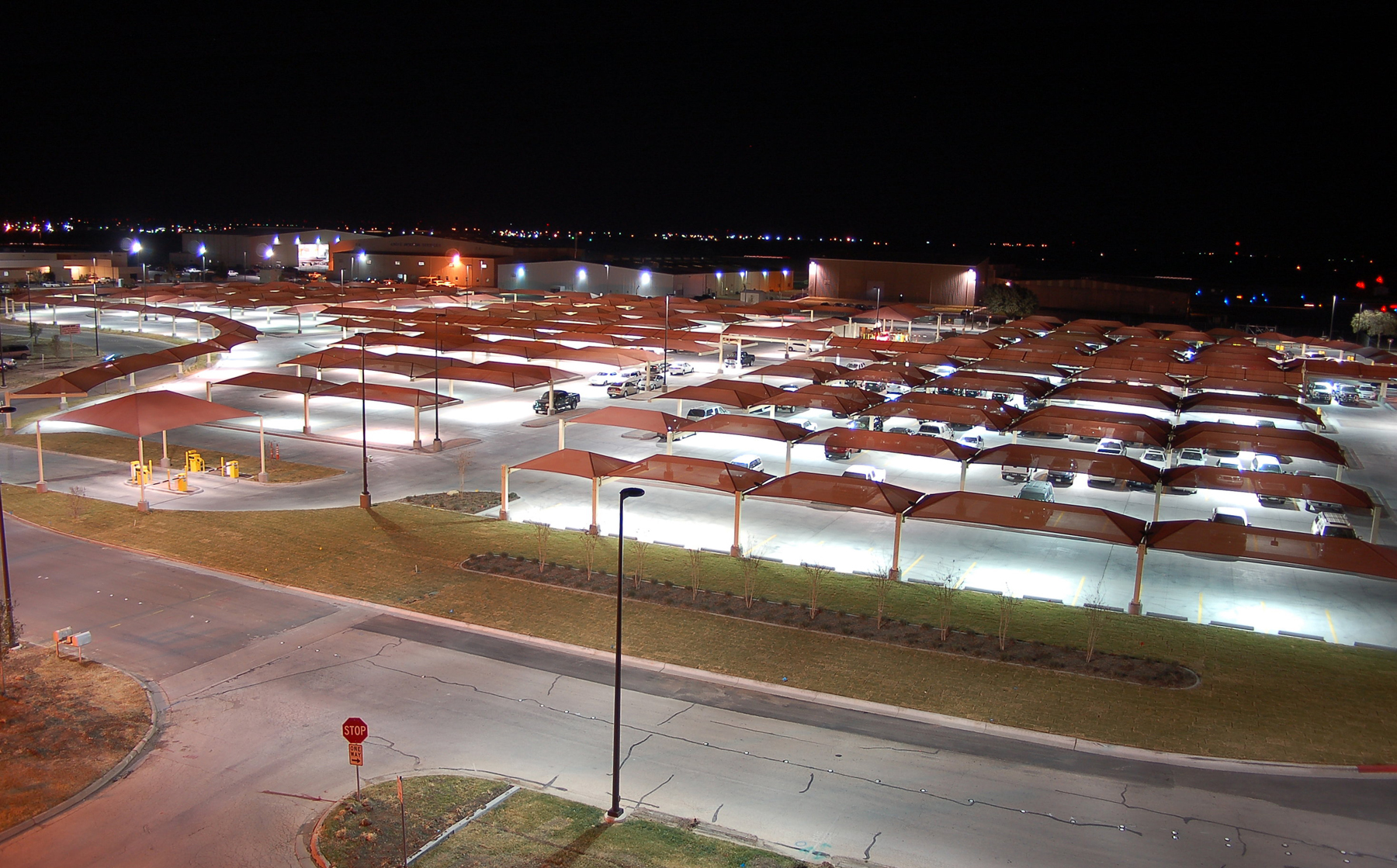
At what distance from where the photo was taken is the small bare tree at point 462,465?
119 ft

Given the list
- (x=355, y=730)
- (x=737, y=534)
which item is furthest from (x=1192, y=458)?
(x=355, y=730)

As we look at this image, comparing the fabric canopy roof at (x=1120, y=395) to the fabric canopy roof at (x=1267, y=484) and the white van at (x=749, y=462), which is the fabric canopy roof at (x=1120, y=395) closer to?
the fabric canopy roof at (x=1267, y=484)

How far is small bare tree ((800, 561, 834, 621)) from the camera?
24.7 m

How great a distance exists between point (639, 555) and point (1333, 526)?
23.5 meters

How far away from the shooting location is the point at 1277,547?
2553cm

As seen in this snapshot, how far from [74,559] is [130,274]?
4605 inches

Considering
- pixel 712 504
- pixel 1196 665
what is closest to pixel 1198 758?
pixel 1196 665

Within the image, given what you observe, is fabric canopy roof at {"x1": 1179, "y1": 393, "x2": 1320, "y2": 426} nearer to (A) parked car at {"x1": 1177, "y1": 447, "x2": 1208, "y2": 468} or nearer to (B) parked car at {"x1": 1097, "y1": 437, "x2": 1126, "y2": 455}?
(A) parked car at {"x1": 1177, "y1": 447, "x2": 1208, "y2": 468}

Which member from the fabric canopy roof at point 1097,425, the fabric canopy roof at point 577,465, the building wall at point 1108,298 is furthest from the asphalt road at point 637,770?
the building wall at point 1108,298

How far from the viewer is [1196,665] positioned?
22.2 metres

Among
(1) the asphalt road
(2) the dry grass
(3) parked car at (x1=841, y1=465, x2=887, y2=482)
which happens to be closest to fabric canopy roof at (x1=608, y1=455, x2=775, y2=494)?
(3) parked car at (x1=841, y1=465, x2=887, y2=482)

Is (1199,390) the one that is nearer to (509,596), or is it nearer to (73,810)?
(509,596)

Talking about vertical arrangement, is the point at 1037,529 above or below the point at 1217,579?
above

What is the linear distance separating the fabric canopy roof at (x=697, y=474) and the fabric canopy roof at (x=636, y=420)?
7129mm
